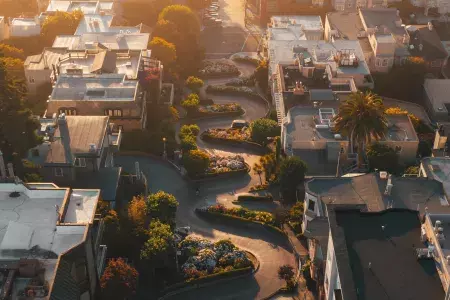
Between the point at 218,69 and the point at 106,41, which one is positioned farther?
the point at 218,69

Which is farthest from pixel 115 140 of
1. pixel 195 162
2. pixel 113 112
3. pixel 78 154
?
pixel 195 162

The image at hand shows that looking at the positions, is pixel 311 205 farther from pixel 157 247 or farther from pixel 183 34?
pixel 183 34

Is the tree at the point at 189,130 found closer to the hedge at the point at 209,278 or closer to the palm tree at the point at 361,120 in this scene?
the palm tree at the point at 361,120

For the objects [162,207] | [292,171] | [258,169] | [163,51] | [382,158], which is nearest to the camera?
[162,207]

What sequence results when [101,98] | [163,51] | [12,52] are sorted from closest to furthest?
1. [101,98]
2. [12,52]
3. [163,51]

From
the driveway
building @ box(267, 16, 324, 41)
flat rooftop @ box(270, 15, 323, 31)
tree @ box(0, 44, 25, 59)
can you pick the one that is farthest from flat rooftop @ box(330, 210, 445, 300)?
tree @ box(0, 44, 25, 59)

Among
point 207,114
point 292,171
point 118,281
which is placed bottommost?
point 207,114

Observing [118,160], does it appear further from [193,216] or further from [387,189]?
[387,189]

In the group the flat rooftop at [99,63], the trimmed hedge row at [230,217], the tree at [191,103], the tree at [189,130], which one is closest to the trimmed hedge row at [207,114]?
the tree at [191,103]
